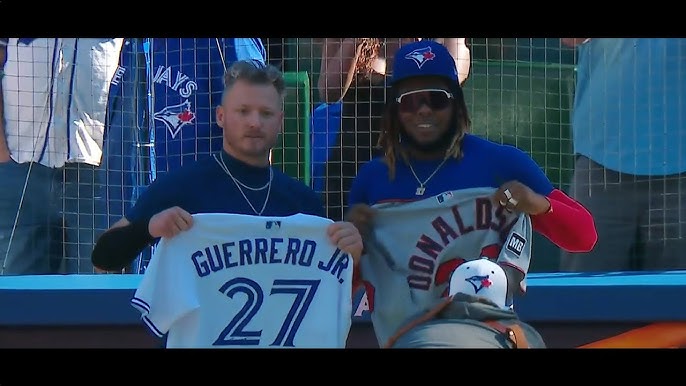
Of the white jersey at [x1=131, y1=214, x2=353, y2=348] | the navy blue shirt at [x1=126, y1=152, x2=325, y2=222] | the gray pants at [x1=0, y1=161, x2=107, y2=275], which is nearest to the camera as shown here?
the white jersey at [x1=131, y1=214, x2=353, y2=348]

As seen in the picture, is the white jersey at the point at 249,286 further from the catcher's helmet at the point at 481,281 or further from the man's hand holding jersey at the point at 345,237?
the catcher's helmet at the point at 481,281

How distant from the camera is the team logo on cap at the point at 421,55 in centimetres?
490

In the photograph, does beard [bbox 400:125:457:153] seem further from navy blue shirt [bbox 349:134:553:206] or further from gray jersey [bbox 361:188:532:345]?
gray jersey [bbox 361:188:532:345]

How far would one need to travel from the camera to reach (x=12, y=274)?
219 inches

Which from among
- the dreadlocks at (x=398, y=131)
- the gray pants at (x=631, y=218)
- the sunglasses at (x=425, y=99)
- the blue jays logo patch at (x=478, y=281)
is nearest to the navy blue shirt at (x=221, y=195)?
the dreadlocks at (x=398, y=131)

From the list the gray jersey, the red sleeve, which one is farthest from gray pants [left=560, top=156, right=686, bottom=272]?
the gray jersey

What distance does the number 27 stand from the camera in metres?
4.83

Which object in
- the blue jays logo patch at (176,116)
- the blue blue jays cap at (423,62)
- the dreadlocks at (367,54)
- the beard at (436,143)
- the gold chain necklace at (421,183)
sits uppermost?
the dreadlocks at (367,54)

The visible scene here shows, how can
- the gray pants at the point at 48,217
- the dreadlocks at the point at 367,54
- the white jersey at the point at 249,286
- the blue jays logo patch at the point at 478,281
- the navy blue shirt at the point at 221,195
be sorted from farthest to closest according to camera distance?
the gray pants at the point at 48,217
the dreadlocks at the point at 367,54
the navy blue shirt at the point at 221,195
the white jersey at the point at 249,286
the blue jays logo patch at the point at 478,281

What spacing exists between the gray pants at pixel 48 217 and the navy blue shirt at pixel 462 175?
4.24ft

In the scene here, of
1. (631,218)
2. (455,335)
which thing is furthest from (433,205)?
(631,218)

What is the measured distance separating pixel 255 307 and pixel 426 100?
3.19 ft

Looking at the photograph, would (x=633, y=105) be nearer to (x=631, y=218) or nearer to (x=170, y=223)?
(x=631, y=218)
